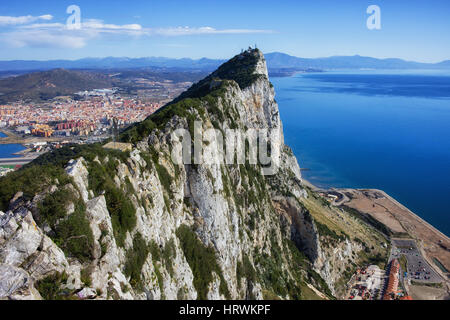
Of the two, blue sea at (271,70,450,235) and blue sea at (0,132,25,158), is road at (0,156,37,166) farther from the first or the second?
blue sea at (271,70,450,235)

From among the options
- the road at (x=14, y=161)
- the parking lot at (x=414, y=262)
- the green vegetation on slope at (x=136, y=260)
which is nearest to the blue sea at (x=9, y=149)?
the road at (x=14, y=161)

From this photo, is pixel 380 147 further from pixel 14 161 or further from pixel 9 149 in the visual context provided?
pixel 9 149

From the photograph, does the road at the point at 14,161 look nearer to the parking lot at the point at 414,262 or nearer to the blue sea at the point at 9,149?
the blue sea at the point at 9,149

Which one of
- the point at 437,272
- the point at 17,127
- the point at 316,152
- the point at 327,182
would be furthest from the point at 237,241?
the point at 17,127

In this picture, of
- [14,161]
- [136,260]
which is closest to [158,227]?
[136,260]
